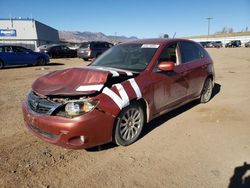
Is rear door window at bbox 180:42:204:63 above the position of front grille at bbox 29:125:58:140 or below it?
above

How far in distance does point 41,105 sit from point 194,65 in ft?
11.6

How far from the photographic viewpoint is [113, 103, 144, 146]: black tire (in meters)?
3.70

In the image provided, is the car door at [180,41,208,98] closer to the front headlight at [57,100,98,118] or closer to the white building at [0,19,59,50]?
the front headlight at [57,100,98,118]

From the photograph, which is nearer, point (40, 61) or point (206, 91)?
point (206, 91)

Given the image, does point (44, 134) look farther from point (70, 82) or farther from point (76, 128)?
point (70, 82)

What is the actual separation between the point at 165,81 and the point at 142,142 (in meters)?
1.19

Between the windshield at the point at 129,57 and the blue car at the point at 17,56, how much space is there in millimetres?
11636

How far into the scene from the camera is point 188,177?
123 inches

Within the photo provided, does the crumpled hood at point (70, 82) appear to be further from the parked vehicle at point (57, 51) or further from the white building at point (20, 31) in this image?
the white building at point (20, 31)

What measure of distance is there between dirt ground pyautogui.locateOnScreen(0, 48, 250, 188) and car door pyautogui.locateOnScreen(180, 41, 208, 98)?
80cm

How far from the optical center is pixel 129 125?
3.93m

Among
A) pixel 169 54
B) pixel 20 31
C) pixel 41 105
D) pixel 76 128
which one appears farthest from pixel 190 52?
pixel 20 31

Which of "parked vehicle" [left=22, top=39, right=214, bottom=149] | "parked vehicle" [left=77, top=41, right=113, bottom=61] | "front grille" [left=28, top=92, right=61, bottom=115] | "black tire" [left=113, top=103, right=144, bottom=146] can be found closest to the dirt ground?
"black tire" [left=113, top=103, right=144, bottom=146]

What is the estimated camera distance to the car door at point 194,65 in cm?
532
